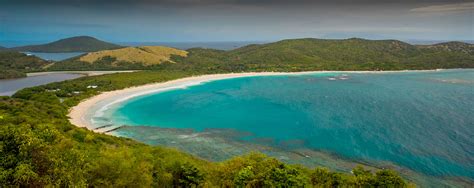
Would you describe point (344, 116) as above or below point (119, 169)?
below

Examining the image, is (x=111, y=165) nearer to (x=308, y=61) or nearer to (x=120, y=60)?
(x=308, y=61)

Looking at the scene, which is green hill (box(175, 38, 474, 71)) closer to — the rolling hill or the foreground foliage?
the rolling hill

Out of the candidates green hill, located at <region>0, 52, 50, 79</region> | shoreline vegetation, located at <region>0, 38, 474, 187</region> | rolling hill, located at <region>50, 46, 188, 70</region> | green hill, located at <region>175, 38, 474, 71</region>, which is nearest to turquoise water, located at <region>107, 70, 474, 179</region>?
shoreline vegetation, located at <region>0, 38, 474, 187</region>

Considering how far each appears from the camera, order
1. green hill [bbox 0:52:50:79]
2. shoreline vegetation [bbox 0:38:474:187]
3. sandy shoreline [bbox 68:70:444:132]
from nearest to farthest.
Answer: shoreline vegetation [bbox 0:38:474:187]
sandy shoreline [bbox 68:70:444:132]
green hill [bbox 0:52:50:79]

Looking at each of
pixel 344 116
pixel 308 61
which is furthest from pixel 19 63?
pixel 344 116

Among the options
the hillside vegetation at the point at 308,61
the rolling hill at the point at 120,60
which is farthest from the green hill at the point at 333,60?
the rolling hill at the point at 120,60

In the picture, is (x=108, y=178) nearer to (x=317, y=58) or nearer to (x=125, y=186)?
(x=125, y=186)

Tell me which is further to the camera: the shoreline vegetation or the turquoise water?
the turquoise water

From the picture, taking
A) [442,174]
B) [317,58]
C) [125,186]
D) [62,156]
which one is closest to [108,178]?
[125,186]

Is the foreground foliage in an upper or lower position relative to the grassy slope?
lower
